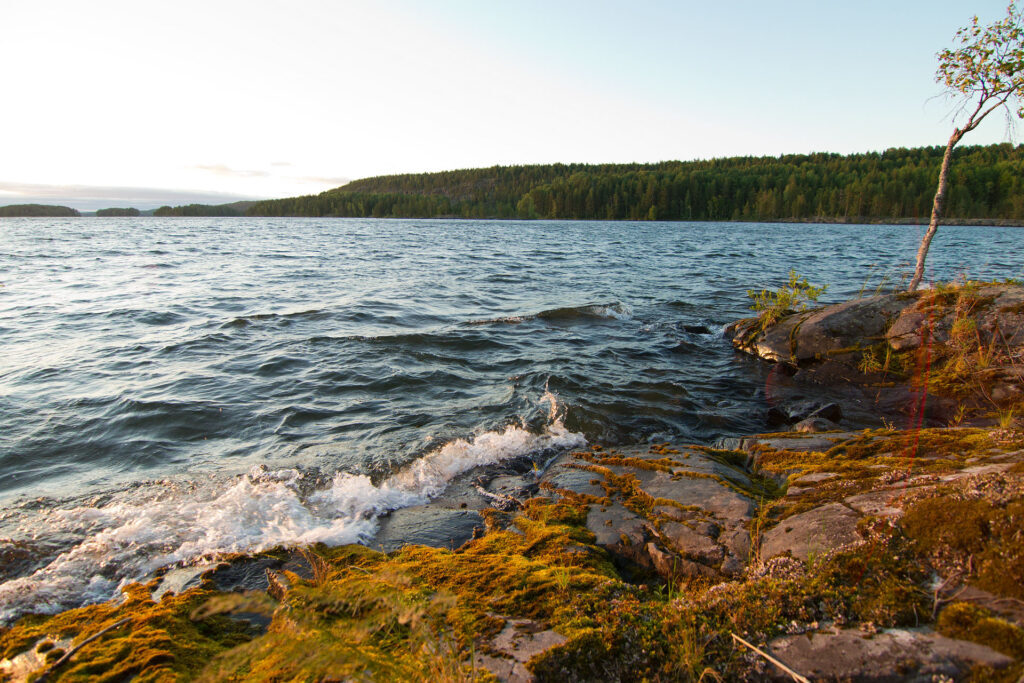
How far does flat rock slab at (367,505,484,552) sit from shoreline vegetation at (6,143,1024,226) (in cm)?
9403

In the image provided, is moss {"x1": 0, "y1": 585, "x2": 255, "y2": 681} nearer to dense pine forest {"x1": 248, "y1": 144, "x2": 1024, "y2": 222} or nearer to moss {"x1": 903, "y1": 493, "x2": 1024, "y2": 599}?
moss {"x1": 903, "y1": 493, "x2": 1024, "y2": 599}

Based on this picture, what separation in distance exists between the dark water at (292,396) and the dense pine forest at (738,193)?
96.2 metres

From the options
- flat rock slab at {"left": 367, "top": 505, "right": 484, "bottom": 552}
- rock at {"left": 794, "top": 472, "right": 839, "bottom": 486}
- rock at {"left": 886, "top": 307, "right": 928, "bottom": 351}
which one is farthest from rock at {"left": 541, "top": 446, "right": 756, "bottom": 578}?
rock at {"left": 886, "top": 307, "right": 928, "bottom": 351}

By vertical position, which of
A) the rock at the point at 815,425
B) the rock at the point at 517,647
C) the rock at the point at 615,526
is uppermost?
the rock at the point at 517,647

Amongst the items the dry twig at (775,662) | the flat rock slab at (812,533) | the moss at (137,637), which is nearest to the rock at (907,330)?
the flat rock slab at (812,533)

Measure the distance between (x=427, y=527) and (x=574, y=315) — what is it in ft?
37.4

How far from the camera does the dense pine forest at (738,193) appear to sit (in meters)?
91.1

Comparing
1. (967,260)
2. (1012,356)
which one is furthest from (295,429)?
(967,260)

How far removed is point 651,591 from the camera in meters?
3.29

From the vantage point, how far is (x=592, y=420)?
7.73 meters

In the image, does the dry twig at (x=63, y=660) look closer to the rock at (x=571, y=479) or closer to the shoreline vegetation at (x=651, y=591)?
the shoreline vegetation at (x=651, y=591)

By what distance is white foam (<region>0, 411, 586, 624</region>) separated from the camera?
148 inches

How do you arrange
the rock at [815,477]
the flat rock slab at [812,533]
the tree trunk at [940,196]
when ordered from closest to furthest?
the flat rock slab at [812,533] < the rock at [815,477] < the tree trunk at [940,196]

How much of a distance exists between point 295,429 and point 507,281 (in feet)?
50.9
